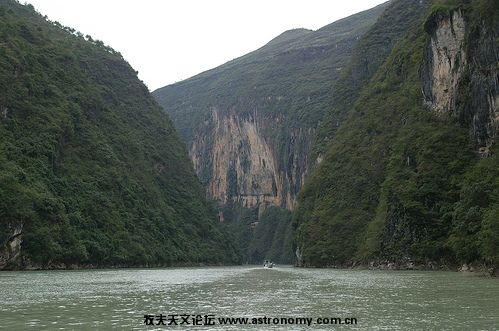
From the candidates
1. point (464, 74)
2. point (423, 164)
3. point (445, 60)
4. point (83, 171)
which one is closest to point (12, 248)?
point (83, 171)

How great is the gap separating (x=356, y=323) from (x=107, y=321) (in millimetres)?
8599

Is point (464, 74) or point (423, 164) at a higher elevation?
point (464, 74)

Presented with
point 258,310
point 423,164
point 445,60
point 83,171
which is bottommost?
point 258,310

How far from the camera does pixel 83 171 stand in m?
103

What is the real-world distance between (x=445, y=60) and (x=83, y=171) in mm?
60826

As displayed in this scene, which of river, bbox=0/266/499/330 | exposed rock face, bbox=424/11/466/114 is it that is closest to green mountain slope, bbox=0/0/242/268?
river, bbox=0/266/499/330

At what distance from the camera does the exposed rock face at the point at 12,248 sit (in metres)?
71.1

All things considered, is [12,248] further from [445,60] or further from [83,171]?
[445,60]

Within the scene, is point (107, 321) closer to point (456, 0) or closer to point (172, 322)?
point (172, 322)

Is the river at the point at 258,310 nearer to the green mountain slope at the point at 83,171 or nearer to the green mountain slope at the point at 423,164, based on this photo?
the green mountain slope at the point at 423,164

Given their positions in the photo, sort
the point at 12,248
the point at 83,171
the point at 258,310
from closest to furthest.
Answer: the point at 258,310, the point at 12,248, the point at 83,171

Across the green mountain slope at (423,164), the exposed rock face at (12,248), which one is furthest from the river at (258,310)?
the exposed rock face at (12,248)

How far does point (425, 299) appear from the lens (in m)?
28.3

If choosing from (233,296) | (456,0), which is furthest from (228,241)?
(233,296)
